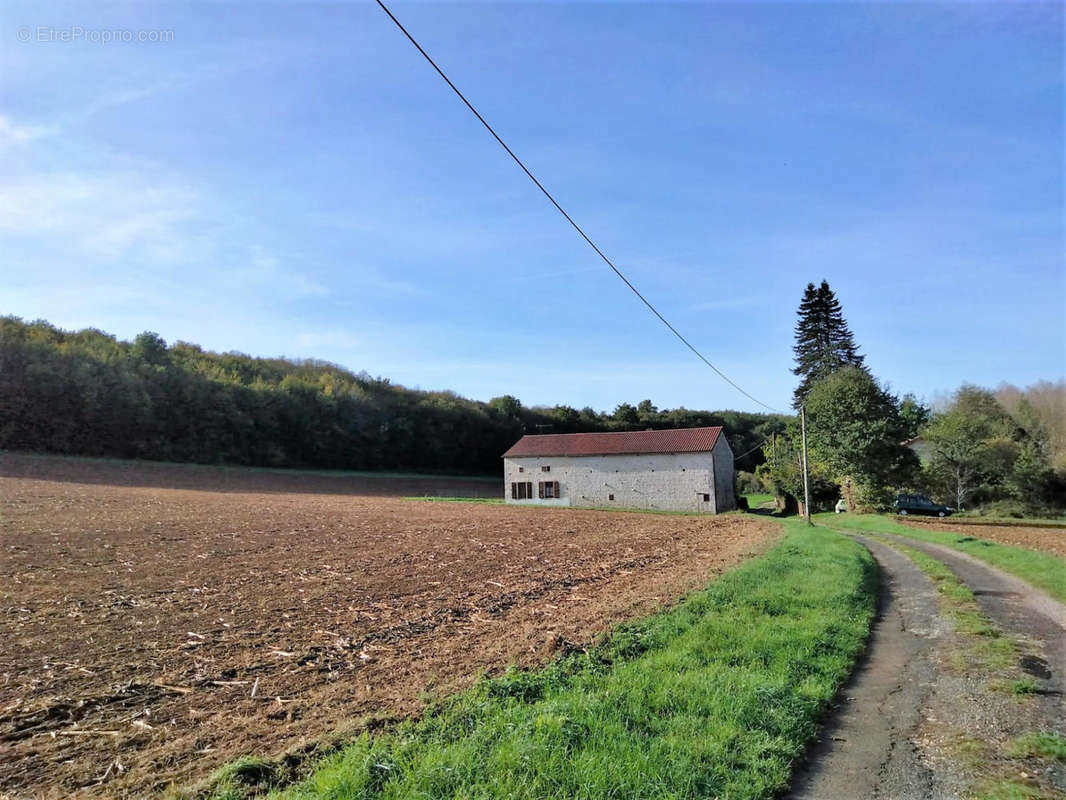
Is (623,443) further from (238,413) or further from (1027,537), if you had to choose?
(238,413)

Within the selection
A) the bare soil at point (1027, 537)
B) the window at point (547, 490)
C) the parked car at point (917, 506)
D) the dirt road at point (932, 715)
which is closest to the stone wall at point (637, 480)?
the window at point (547, 490)

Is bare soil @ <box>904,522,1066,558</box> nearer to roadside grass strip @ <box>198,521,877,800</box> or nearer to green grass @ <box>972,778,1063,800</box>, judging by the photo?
roadside grass strip @ <box>198,521,877,800</box>

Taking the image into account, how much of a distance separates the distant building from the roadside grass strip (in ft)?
117

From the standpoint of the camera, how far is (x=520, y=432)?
81.0 metres

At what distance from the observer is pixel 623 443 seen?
46750 mm

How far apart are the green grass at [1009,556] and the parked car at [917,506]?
12247 mm

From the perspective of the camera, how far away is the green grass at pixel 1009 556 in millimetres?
13439

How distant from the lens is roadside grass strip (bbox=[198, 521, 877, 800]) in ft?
13.4

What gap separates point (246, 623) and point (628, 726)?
6.06m

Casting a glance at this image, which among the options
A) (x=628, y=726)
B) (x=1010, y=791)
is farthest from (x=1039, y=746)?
(x=628, y=726)

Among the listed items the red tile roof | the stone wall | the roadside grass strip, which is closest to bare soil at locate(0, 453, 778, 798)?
the roadside grass strip

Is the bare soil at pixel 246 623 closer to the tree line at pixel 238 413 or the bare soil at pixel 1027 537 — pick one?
the bare soil at pixel 1027 537

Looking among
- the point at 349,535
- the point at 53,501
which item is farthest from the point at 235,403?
the point at 349,535

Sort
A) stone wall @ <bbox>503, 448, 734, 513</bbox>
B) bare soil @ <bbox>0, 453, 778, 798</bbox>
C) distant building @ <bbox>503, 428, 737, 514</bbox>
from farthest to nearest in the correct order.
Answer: distant building @ <bbox>503, 428, 737, 514</bbox>, stone wall @ <bbox>503, 448, 734, 513</bbox>, bare soil @ <bbox>0, 453, 778, 798</bbox>
